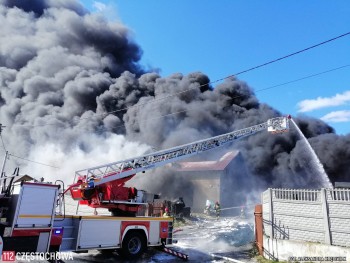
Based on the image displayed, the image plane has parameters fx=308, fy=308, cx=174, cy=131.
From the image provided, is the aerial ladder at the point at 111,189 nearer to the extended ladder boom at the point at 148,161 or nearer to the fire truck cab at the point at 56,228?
the extended ladder boom at the point at 148,161

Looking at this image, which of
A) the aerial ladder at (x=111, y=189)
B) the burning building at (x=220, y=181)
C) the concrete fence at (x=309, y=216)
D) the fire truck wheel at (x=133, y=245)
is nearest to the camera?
the concrete fence at (x=309, y=216)

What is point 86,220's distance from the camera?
7.75 metres

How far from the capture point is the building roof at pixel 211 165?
32866mm

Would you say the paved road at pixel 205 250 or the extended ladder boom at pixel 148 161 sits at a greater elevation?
the extended ladder boom at pixel 148 161

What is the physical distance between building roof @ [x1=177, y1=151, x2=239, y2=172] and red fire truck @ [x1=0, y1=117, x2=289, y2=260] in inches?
854

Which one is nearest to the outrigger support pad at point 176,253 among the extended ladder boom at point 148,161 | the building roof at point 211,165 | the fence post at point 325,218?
the extended ladder boom at point 148,161

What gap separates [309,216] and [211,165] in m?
24.8

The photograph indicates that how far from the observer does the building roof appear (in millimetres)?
32866

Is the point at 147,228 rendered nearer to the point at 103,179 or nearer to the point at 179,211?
the point at 103,179

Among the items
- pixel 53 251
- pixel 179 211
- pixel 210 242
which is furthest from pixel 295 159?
pixel 53 251

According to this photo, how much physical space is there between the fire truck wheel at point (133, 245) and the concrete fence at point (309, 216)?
397cm

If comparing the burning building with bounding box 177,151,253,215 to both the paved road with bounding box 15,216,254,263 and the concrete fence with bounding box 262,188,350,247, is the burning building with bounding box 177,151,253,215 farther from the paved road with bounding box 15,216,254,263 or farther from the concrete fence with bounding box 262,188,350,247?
the concrete fence with bounding box 262,188,350,247

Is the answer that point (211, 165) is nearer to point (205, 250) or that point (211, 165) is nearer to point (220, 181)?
point (220, 181)

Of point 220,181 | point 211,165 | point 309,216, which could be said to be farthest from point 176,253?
point 211,165
